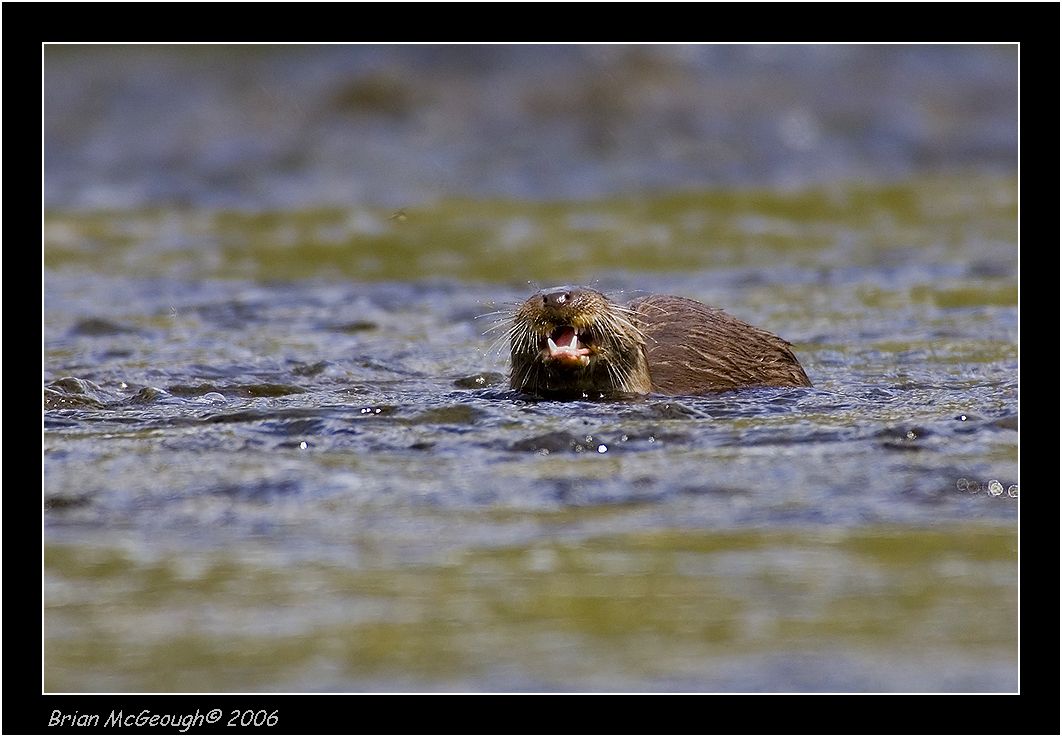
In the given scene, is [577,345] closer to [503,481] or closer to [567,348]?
[567,348]

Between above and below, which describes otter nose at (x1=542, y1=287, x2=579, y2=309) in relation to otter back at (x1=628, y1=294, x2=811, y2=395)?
above

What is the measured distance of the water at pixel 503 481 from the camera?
398 centimetres

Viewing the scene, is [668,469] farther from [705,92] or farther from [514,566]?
[705,92]

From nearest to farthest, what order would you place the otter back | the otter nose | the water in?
the water
the otter nose
the otter back

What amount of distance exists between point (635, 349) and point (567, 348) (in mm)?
308

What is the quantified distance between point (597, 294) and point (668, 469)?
126 centimetres

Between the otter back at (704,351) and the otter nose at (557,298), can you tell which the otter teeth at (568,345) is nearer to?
the otter nose at (557,298)

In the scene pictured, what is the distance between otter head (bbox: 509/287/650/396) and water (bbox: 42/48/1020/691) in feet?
0.58

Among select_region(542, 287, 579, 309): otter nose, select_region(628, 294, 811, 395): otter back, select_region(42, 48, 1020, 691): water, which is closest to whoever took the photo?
select_region(42, 48, 1020, 691): water

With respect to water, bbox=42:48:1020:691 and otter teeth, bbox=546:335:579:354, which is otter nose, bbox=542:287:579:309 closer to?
otter teeth, bbox=546:335:579:354

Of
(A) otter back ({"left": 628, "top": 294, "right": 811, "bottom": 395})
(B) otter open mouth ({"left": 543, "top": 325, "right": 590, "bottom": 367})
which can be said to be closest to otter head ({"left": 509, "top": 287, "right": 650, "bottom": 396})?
(B) otter open mouth ({"left": 543, "top": 325, "right": 590, "bottom": 367})

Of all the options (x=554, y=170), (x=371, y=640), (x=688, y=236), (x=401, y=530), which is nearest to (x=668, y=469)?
(x=401, y=530)

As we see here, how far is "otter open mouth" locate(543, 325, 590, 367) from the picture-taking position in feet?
21.3

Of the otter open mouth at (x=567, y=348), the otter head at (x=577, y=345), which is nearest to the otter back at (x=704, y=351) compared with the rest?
the otter head at (x=577, y=345)
